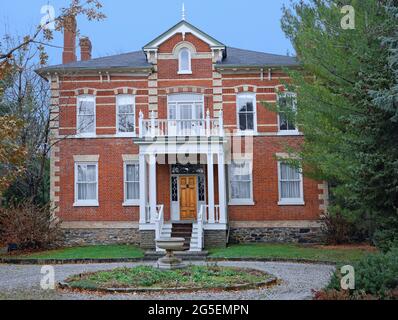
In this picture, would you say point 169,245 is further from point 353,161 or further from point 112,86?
point 112,86

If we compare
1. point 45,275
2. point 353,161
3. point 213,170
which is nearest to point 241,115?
point 213,170

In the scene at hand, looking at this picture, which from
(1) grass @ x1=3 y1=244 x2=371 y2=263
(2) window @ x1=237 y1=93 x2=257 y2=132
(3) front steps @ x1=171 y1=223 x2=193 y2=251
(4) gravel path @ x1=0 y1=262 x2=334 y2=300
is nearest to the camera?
(4) gravel path @ x1=0 y1=262 x2=334 y2=300

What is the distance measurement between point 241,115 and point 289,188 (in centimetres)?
432

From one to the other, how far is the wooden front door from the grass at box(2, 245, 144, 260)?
3054mm

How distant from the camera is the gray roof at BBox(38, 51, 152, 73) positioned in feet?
84.7

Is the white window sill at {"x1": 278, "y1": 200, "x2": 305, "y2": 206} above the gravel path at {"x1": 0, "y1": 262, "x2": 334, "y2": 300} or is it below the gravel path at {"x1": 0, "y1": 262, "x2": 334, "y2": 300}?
above

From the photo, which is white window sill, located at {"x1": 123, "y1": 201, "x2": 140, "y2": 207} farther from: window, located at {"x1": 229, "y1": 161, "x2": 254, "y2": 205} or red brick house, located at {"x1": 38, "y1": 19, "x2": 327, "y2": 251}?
window, located at {"x1": 229, "y1": 161, "x2": 254, "y2": 205}

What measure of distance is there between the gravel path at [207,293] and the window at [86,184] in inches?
287

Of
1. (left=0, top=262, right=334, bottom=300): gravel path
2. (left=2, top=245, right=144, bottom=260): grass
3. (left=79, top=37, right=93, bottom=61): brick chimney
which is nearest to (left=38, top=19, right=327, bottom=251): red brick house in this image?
(left=2, top=245, right=144, bottom=260): grass

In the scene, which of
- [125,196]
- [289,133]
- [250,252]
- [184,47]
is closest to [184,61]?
[184,47]

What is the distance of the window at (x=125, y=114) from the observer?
2605 centimetres

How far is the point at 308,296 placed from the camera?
11.1 m

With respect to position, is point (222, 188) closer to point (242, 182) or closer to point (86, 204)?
point (242, 182)

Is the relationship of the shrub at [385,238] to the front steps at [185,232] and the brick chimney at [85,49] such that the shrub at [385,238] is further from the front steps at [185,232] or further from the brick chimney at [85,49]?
the brick chimney at [85,49]
